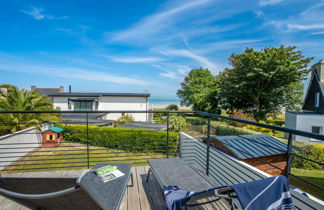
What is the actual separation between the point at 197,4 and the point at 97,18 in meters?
10.6

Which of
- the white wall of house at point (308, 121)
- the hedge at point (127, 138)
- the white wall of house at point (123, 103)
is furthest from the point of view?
the white wall of house at point (123, 103)

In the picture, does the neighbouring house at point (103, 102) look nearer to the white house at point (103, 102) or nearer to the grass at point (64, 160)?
the white house at point (103, 102)

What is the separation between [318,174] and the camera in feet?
18.7

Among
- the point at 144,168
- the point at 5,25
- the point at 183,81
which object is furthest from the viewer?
the point at 183,81

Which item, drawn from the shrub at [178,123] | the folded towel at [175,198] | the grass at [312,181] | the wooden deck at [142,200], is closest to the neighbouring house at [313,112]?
the grass at [312,181]

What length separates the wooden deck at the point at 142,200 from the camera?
6.59 feet

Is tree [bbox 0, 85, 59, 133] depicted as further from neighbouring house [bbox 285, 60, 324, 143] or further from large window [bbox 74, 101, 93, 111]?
neighbouring house [bbox 285, 60, 324, 143]

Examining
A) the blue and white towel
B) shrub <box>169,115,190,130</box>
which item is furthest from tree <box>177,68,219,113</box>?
the blue and white towel

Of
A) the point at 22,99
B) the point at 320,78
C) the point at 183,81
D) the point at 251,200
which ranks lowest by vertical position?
the point at 251,200

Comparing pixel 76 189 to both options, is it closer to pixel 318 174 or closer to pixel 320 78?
pixel 318 174

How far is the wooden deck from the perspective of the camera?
201cm

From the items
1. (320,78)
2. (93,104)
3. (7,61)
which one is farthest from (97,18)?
(320,78)

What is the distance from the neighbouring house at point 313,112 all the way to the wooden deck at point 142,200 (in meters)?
10.9

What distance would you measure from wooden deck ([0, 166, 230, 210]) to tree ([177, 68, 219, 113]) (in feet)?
63.7
